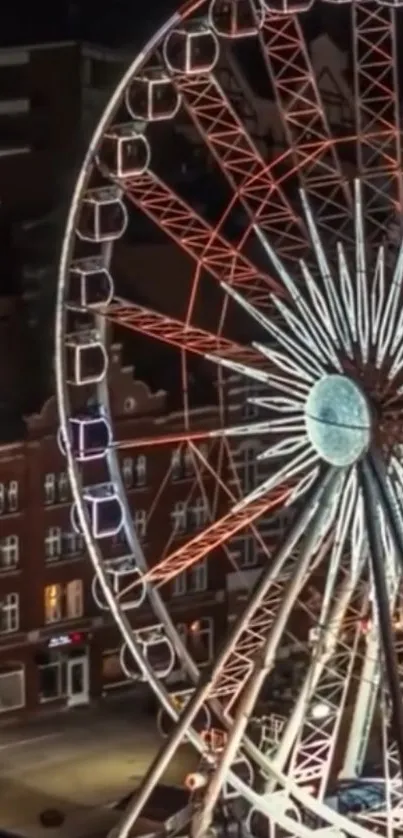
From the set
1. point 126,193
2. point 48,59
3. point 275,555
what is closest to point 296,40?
point 126,193

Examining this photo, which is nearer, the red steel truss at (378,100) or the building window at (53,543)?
the red steel truss at (378,100)

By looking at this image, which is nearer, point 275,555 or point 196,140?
point 275,555

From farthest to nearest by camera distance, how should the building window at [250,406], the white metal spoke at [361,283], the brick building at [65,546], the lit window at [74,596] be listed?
the building window at [250,406] < the lit window at [74,596] < the brick building at [65,546] < the white metal spoke at [361,283]

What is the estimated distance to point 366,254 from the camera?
29.5 metres

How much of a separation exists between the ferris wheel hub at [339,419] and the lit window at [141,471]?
349 inches

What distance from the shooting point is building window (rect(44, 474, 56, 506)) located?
3756 cm

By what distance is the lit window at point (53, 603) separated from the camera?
37.9 m

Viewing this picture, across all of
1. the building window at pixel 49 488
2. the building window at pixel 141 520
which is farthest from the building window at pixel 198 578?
the building window at pixel 49 488

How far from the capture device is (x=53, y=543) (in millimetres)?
37750

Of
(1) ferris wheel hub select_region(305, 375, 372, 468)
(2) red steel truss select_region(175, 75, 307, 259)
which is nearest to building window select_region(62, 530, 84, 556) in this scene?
(2) red steel truss select_region(175, 75, 307, 259)

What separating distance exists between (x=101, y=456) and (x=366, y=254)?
2831 mm

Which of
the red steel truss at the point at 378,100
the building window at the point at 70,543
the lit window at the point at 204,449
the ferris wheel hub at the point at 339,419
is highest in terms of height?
the red steel truss at the point at 378,100

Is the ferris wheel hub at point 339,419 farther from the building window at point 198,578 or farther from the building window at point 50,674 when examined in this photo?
the building window at point 198,578

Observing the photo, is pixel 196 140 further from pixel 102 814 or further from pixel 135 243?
pixel 102 814
